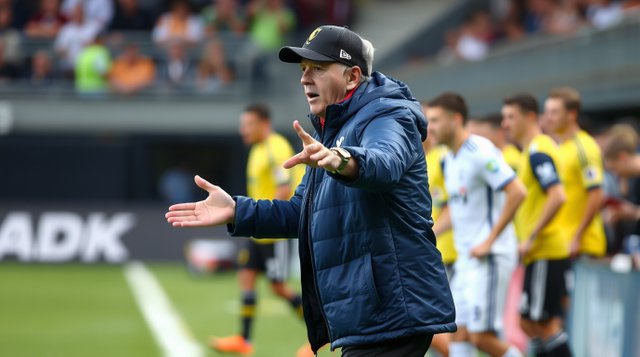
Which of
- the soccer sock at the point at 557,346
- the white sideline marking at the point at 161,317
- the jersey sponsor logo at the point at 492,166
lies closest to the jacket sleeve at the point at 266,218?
the jersey sponsor logo at the point at 492,166

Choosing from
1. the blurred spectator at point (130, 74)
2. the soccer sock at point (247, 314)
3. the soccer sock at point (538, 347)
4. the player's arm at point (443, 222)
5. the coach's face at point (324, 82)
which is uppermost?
the blurred spectator at point (130, 74)

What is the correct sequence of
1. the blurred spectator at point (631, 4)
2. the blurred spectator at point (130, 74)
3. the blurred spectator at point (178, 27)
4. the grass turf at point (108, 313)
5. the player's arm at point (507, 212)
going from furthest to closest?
the blurred spectator at point (178, 27) → the blurred spectator at point (130, 74) → the blurred spectator at point (631, 4) → the grass turf at point (108, 313) → the player's arm at point (507, 212)

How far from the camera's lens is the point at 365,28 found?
103 feet

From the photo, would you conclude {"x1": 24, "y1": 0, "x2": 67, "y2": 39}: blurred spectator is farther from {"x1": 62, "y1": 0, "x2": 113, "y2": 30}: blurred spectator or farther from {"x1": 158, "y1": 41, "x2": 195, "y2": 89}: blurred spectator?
{"x1": 158, "y1": 41, "x2": 195, "y2": 89}: blurred spectator

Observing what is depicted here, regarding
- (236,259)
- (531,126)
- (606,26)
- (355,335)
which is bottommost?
(236,259)

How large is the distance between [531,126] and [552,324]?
5.10 ft

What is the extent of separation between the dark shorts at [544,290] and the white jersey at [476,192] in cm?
71

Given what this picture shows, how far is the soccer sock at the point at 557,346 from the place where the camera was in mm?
9148

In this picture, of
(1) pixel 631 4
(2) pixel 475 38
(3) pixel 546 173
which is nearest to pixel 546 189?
(3) pixel 546 173

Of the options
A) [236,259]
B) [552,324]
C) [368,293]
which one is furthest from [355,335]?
[236,259]

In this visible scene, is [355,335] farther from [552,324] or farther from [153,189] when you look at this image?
[153,189]

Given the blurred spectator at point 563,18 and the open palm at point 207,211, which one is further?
the blurred spectator at point 563,18

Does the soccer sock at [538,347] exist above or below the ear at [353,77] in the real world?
below

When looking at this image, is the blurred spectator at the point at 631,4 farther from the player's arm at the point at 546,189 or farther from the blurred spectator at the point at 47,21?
the blurred spectator at the point at 47,21
